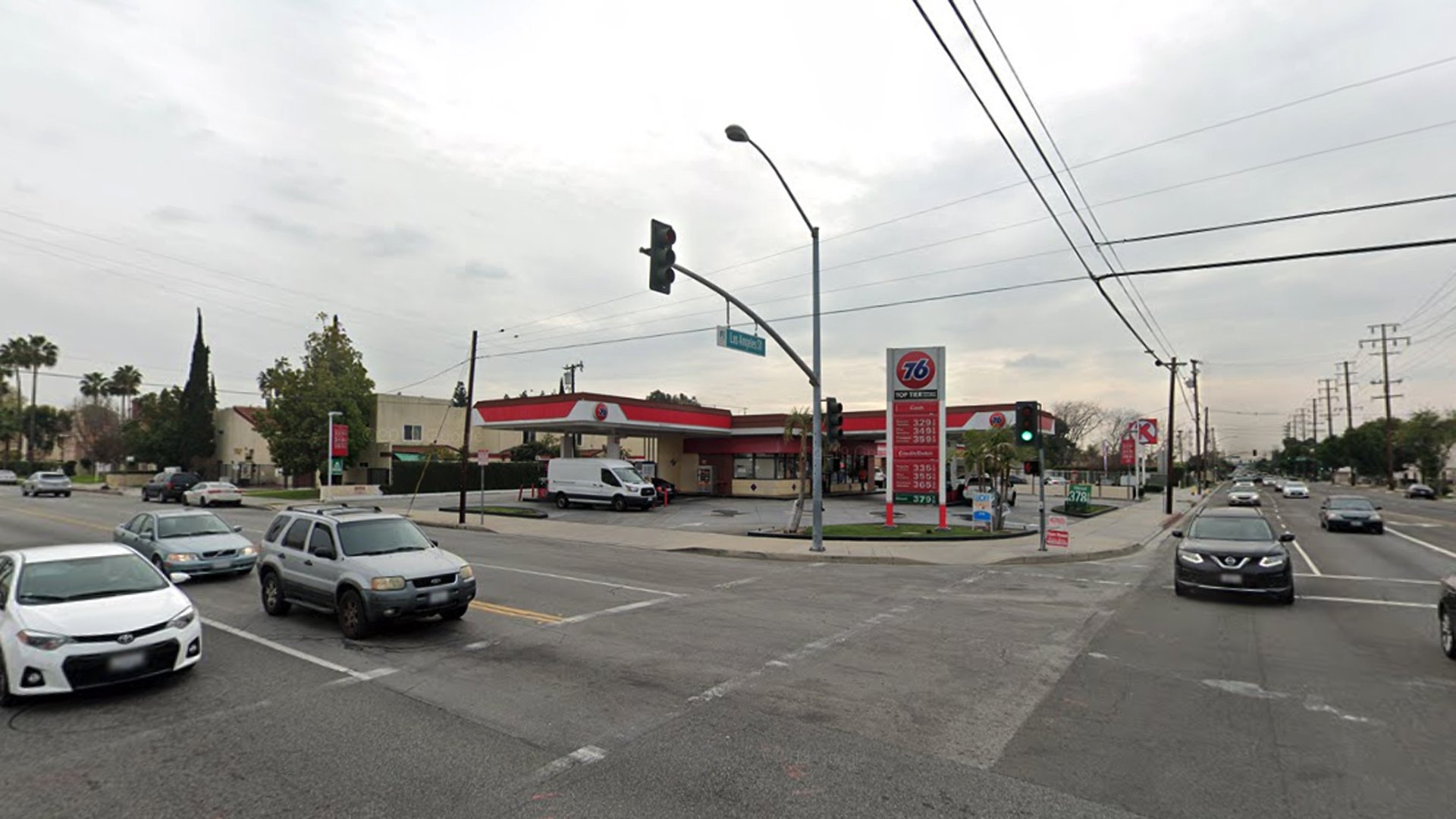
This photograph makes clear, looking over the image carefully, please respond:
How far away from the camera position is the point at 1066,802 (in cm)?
470

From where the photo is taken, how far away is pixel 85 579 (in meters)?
7.57

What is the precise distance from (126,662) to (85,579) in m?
1.55

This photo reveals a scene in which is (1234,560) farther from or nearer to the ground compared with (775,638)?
farther from the ground

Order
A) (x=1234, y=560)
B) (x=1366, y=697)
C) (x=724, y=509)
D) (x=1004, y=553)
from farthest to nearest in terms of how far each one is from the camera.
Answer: (x=724, y=509)
(x=1004, y=553)
(x=1234, y=560)
(x=1366, y=697)

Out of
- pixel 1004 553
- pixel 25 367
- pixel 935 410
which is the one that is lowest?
pixel 1004 553

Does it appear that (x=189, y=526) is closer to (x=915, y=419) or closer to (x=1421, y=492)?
(x=915, y=419)

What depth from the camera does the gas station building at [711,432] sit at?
35.5 m

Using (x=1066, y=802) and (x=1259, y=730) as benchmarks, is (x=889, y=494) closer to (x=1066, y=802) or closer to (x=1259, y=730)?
(x=1259, y=730)

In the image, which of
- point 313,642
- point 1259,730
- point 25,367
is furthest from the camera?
point 25,367

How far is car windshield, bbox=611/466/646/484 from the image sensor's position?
3375cm

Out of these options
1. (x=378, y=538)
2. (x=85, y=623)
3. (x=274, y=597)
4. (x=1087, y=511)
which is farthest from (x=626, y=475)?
(x=85, y=623)

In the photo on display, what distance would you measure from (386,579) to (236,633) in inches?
93.8

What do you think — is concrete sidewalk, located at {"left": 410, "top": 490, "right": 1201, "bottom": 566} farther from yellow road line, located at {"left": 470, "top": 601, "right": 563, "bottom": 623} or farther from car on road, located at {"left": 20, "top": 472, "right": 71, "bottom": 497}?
car on road, located at {"left": 20, "top": 472, "right": 71, "bottom": 497}

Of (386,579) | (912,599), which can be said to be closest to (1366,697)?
(912,599)
